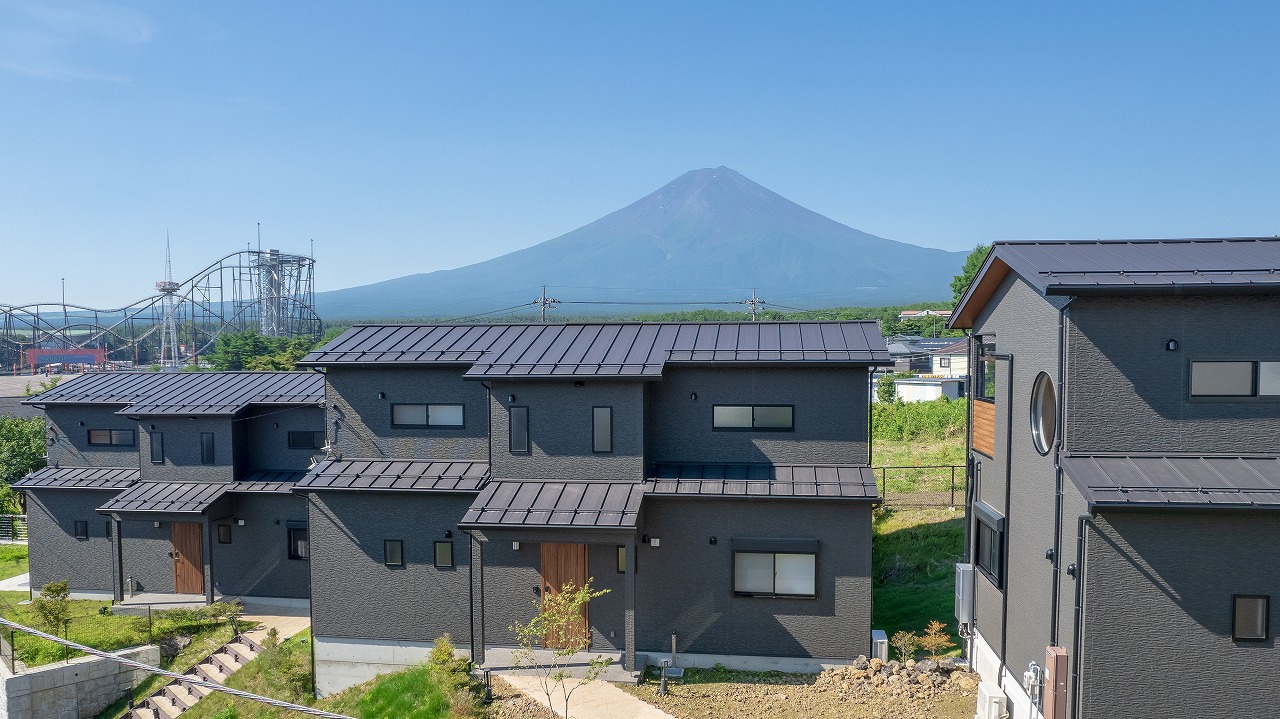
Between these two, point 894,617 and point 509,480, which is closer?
point 509,480

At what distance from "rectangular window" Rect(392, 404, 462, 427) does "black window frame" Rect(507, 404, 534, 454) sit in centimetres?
161

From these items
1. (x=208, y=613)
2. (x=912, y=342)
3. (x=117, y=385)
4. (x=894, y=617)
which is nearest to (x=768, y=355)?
(x=894, y=617)

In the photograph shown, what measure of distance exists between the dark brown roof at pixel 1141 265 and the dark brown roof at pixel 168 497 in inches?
692

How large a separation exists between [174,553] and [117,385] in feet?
18.9

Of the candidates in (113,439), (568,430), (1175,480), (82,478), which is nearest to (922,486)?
(568,430)

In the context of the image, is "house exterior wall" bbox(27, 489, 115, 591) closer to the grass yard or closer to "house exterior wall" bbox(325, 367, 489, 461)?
the grass yard

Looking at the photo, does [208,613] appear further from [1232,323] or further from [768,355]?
[1232,323]

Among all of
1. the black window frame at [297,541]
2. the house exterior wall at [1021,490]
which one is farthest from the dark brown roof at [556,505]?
the black window frame at [297,541]

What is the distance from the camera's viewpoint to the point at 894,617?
14797 millimetres

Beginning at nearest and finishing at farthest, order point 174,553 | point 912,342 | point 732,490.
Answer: point 732,490 < point 174,553 < point 912,342

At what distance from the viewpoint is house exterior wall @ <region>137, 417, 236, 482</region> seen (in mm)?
19359

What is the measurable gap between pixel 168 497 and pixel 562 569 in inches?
463

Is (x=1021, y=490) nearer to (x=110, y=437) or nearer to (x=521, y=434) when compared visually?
(x=521, y=434)

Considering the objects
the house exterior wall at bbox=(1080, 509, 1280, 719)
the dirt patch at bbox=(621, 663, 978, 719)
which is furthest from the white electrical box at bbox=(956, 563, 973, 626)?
the house exterior wall at bbox=(1080, 509, 1280, 719)
